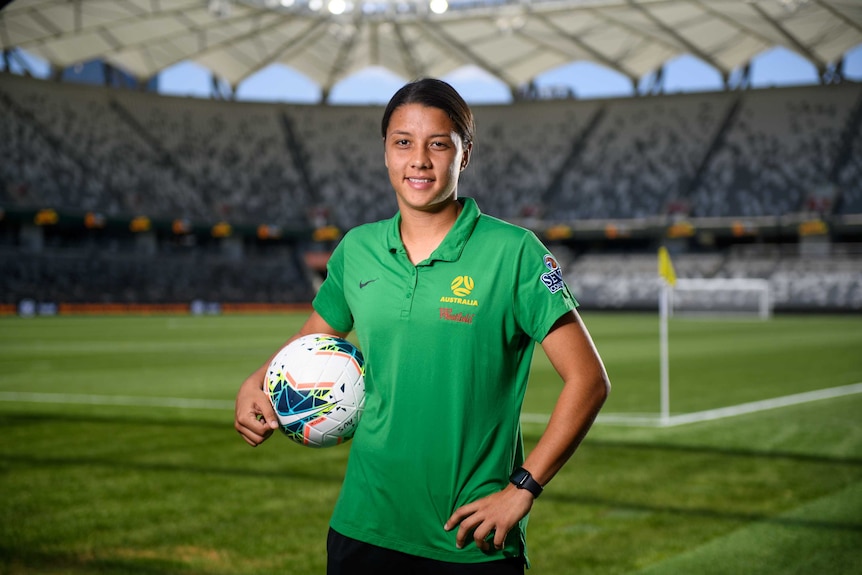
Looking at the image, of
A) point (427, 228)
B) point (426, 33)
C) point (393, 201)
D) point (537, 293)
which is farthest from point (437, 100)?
point (393, 201)

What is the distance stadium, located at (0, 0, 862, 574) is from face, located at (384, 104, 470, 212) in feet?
30.3

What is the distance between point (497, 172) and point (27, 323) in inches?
1602

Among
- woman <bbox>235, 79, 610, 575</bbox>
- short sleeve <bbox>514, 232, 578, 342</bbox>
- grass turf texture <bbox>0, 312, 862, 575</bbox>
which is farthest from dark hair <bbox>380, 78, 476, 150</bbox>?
grass turf texture <bbox>0, 312, 862, 575</bbox>

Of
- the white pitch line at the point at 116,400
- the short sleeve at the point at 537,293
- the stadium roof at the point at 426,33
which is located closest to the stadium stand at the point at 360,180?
the stadium roof at the point at 426,33

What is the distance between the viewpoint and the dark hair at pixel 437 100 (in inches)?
109

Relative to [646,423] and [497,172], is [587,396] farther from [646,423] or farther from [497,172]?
[497,172]

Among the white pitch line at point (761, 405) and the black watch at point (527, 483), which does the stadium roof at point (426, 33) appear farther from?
the black watch at point (527, 483)

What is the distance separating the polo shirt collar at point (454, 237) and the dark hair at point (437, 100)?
0.81ft

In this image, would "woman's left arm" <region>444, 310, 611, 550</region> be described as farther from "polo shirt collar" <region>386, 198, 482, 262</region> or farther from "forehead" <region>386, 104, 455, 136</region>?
"forehead" <region>386, 104, 455, 136</region>

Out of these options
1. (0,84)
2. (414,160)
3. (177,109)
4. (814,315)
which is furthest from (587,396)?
(177,109)

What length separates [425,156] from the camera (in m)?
2.76

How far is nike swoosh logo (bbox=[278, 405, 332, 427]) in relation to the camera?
10.4 feet

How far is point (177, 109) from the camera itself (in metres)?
68.8

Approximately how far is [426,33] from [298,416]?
60061 mm
